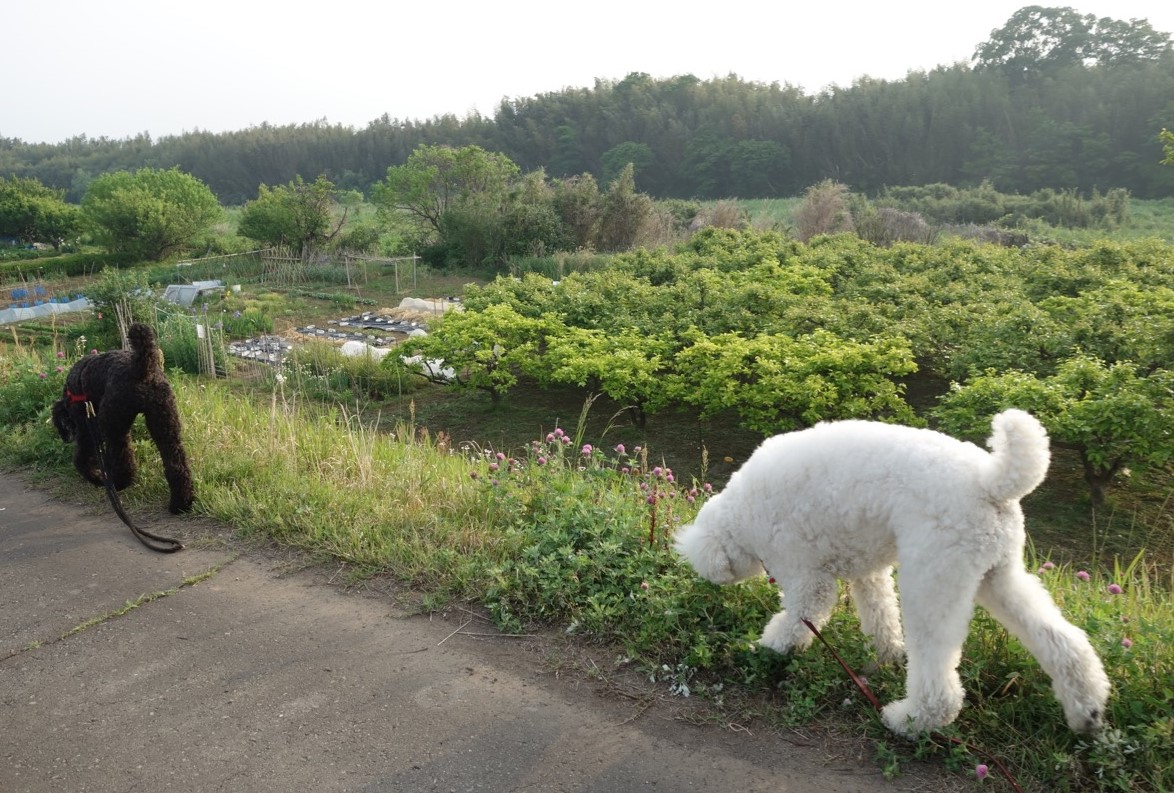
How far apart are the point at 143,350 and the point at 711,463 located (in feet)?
14.9

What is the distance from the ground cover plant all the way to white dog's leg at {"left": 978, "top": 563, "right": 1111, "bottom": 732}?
15 centimetres

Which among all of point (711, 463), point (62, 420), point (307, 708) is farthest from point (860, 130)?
point (307, 708)

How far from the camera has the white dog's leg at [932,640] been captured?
2.45m

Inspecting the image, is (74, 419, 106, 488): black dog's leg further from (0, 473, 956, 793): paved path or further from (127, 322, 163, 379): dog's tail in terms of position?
(0, 473, 956, 793): paved path

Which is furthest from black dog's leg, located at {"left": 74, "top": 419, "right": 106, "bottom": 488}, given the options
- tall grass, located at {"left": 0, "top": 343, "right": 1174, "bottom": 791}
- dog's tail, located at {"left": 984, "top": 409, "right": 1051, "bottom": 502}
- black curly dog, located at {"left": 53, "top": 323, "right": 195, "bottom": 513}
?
dog's tail, located at {"left": 984, "top": 409, "right": 1051, "bottom": 502}

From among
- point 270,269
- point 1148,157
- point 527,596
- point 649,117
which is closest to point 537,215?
point 270,269

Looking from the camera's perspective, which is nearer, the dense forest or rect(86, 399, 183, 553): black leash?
rect(86, 399, 183, 553): black leash

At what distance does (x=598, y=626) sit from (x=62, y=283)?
25.1 metres

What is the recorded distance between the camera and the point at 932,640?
2525 millimetres

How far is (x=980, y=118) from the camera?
43.0m

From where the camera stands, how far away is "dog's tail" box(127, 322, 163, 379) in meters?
4.69

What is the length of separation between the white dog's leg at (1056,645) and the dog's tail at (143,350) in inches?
180

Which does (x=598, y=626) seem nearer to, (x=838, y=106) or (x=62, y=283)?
(x=62, y=283)

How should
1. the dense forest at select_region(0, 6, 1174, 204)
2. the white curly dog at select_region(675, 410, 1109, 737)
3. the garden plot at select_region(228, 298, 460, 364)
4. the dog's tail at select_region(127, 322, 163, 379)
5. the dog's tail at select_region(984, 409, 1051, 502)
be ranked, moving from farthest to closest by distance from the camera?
1. the dense forest at select_region(0, 6, 1174, 204)
2. the garden plot at select_region(228, 298, 460, 364)
3. the dog's tail at select_region(127, 322, 163, 379)
4. the white curly dog at select_region(675, 410, 1109, 737)
5. the dog's tail at select_region(984, 409, 1051, 502)
